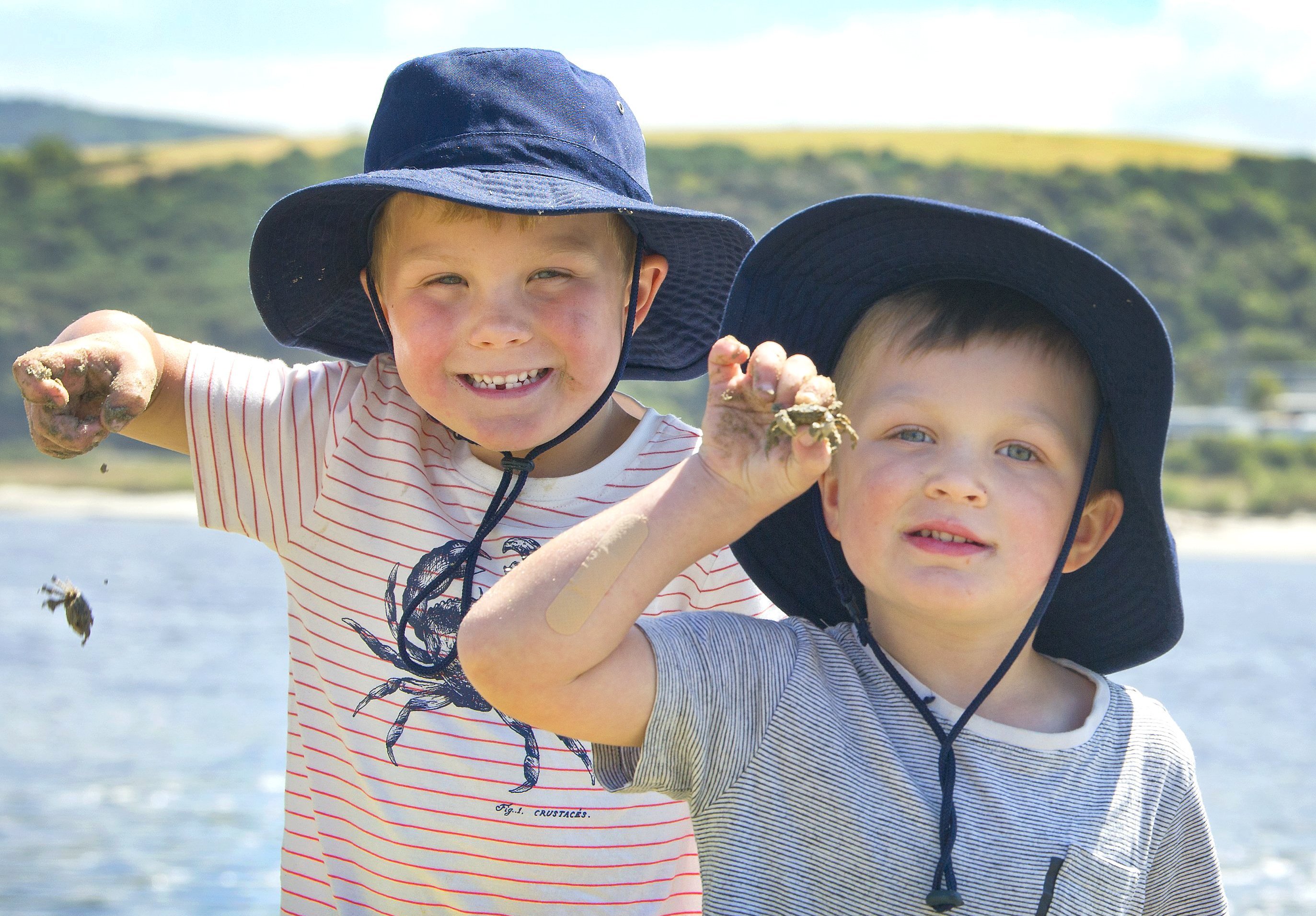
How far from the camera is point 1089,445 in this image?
163 centimetres

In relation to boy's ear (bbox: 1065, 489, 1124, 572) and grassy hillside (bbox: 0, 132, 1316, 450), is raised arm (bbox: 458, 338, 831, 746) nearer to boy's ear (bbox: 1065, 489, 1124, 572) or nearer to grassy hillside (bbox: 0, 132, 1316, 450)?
boy's ear (bbox: 1065, 489, 1124, 572)

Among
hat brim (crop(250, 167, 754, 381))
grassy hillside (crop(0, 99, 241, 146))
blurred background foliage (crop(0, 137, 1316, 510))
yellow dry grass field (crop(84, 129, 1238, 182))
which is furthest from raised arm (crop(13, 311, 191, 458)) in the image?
grassy hillside (crop(0, 99, 241, 146))

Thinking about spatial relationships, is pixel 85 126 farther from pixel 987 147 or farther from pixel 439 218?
pixel 439 218

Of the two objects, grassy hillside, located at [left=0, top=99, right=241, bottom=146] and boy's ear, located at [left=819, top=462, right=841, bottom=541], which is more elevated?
boy's ear, located at [left=819, top=462, right=841, bottom=541]

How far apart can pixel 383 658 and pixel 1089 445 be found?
39.0 inches

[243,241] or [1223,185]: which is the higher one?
[1223,185]

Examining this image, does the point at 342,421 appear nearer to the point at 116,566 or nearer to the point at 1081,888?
the point at 1081,888

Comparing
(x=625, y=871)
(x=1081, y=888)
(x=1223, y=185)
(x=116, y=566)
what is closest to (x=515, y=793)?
(x=625, y=871)

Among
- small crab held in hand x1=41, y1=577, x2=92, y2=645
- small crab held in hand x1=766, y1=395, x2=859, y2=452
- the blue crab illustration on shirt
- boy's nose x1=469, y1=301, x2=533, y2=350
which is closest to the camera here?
small crab held in hand x1=766, y1=395, x2=859, y2=452

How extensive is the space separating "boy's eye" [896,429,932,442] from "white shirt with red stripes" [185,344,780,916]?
413 millimetres

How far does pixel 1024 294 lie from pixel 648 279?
636 mm

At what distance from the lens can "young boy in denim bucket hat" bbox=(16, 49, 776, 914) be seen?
71.5 inches

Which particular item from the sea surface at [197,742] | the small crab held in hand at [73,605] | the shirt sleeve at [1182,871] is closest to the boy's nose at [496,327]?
the small crab held in hand at [73,605]

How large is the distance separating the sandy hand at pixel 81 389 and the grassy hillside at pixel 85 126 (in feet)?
220
